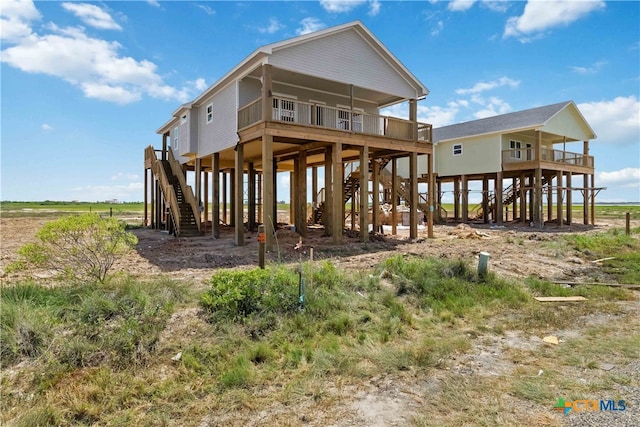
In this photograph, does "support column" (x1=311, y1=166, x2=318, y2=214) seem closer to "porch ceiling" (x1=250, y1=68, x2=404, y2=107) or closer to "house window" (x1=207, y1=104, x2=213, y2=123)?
"porch ceiling" (x1=250, y1=68, x2=404, y2=107)

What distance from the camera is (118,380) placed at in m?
4.80

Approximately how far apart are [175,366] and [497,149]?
2741cm

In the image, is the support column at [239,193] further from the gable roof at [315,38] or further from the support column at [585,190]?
the support column at [585,190]

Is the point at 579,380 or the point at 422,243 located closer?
the point at 579,380

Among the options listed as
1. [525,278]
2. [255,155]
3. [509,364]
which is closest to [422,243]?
[525,278]

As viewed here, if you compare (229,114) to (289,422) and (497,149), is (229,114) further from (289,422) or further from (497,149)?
(497,149)

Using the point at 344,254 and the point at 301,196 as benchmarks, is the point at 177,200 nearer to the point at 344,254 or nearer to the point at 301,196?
the point at 301,196

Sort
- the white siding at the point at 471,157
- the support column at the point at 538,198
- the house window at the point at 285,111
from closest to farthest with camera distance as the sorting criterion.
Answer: the house window at the point at 285,111, the support column at the point at 538,198, the white siding at the point at 471,157

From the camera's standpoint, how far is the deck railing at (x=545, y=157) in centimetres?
2710

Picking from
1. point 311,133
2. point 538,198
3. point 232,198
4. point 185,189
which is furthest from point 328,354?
point 538,198

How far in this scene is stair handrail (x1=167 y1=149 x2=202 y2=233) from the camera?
19422 mm

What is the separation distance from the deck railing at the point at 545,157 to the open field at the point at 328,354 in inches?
796

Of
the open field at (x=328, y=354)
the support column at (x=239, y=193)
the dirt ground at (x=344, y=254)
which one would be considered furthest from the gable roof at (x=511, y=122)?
the open field at (x=328, y=354)

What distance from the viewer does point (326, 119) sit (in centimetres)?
1606
